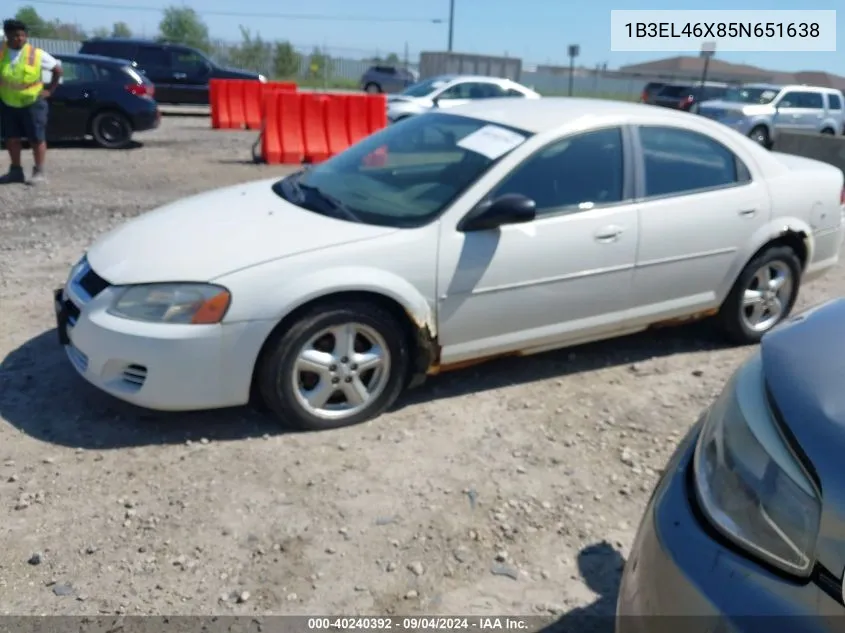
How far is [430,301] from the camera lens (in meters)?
4.10

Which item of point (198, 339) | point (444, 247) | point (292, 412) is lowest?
point (292, 412)

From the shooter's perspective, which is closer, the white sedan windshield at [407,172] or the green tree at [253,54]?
the white sedan windshield at [407,172]

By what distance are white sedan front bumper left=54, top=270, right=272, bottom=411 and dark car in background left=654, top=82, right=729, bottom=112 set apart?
87.0ft

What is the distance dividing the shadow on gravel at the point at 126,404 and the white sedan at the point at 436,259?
235mm

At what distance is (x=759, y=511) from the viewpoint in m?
1.66

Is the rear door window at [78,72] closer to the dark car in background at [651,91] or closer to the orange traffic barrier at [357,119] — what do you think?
the orange traffic barrier at [357,119]

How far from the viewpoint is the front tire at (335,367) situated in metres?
3.86

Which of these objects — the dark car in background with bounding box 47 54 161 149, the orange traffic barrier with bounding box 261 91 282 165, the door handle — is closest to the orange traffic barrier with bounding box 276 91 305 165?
the orange traffic barrier with bounding box 261 91 282 165

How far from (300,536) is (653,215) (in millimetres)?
2615

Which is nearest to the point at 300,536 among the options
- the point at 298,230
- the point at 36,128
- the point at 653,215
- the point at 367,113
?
the point at 298,230

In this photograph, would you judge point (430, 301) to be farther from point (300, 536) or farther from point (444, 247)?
point (300, 536)

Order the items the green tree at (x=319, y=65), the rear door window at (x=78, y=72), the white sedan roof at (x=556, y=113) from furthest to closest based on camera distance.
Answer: the green tree at (x=319, y=65)
the rear door window at (x=78, y=72)
the white sedan roof at (x=556, y=113)

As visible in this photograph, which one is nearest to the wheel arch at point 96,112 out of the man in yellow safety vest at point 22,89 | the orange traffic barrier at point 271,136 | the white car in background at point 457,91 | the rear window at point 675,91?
the orange traffic barrier at point 271,136

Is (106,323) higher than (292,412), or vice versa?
(106,323)
